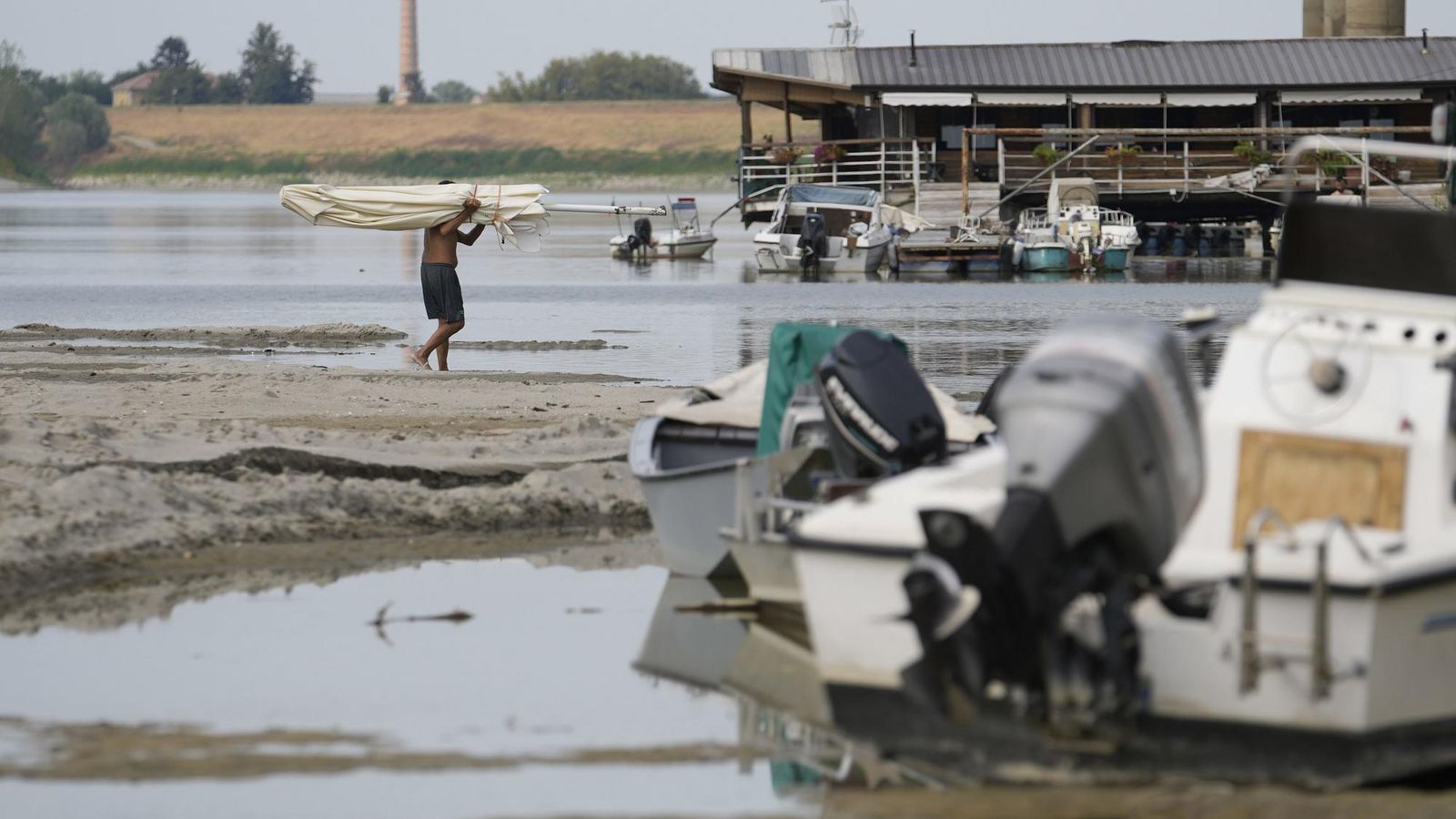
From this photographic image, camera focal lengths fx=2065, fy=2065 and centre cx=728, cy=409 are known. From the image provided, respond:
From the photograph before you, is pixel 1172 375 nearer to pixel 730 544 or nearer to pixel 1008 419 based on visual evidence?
pixel 1008 419

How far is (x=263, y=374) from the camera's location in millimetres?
19562

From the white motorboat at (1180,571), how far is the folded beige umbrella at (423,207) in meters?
12.2

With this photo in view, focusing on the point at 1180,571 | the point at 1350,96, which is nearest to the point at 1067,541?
the point at 1180,571

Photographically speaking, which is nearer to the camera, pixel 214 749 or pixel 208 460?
pixel 214 749

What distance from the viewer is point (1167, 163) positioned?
177 feet

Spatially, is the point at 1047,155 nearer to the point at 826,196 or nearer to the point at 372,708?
the point at 826,196

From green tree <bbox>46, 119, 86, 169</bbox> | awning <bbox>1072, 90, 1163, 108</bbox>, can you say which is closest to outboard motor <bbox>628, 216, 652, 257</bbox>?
awning <bbox>1072, 90, 1163, 108</bbox>

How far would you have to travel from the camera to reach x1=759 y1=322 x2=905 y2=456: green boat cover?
11.2 metres

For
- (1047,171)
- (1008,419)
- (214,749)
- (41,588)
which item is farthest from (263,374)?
(1047,171)

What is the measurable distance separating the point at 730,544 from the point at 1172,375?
3802 mm

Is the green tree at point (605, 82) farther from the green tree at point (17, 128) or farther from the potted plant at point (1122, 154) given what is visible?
the potted plant at point (1122, 154)

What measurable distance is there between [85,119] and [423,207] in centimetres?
16170

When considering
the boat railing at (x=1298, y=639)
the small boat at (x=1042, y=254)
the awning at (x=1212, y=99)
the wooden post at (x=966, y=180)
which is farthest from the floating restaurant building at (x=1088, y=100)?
the boat railing at (x=1298, y=639)

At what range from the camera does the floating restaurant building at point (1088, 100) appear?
54250 mm
